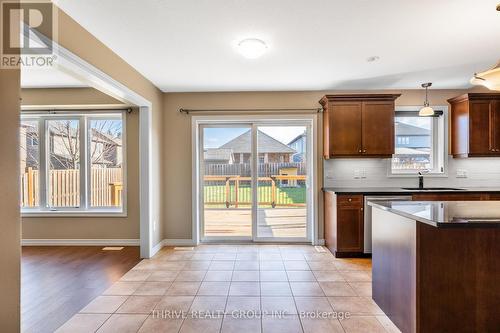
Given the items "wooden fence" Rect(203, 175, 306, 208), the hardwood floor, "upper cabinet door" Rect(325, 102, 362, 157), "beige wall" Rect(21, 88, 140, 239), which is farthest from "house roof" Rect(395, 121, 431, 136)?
the hardwood floor

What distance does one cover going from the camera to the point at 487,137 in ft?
13.2

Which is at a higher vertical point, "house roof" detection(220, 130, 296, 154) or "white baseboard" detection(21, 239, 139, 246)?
"house roof" detection(220, 130, 296, 154)

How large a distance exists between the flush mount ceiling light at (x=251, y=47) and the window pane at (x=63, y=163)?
11.2ft

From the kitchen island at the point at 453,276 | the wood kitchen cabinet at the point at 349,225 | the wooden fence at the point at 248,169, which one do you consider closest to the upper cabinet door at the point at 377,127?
the wood kitchen cabinet at the point at 349,225

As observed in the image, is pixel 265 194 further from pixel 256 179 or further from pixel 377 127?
pixel 377 127

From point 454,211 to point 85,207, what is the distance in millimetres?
5012

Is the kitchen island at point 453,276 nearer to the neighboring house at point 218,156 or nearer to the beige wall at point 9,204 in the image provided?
the beige wall at point 9,204

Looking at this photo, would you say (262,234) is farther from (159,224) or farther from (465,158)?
(465,158)

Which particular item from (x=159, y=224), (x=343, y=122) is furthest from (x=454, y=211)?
(x=159, y=224)

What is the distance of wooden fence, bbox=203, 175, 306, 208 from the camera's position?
4.59 m

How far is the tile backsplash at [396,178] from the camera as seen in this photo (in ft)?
14.4

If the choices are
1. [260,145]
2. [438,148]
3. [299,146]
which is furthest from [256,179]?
[438,148]

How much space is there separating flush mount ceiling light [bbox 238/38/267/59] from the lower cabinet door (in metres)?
2.37

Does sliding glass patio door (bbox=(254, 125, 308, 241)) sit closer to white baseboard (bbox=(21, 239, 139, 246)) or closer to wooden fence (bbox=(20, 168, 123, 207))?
white baseboard (bbox=(21, 239, 139, 246))
